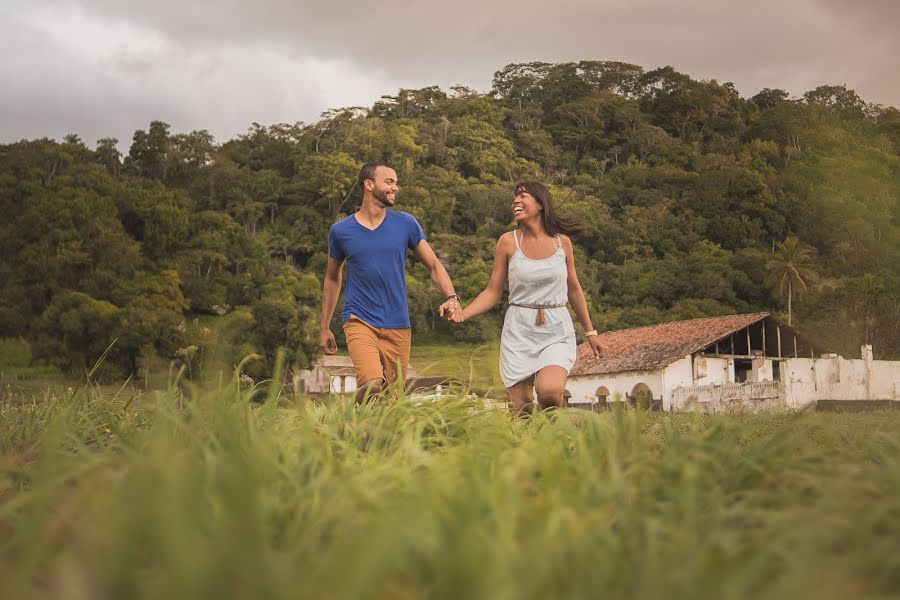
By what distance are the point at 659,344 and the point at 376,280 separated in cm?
4398

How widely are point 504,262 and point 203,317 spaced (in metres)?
80.4

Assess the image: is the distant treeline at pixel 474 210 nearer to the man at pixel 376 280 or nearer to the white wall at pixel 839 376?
the white wall at pixel 839 376

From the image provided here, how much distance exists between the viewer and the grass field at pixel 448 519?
4.96ft

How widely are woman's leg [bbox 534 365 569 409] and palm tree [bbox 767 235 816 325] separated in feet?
259

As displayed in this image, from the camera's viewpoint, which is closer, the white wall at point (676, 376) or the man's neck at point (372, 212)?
the man's neck at point (372, 212)

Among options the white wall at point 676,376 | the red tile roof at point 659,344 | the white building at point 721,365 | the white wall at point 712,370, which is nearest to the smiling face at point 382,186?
the white building at point 721,365

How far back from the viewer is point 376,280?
7328mm

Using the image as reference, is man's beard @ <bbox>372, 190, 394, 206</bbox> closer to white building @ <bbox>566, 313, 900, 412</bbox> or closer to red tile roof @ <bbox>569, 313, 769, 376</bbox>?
white building @ <bbox>566, 313, 900, 412</bbox>

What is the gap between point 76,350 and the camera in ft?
207

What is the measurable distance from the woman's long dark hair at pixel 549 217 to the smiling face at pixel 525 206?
0.08ft

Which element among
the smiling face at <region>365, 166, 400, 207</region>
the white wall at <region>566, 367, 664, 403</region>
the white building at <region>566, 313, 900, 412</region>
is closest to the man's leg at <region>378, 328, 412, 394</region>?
the smiling face at <region>365, 166, 400, 207</region>

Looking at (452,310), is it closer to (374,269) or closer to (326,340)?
(374,269)

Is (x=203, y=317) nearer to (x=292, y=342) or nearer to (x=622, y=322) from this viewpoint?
(x=292, y=342)

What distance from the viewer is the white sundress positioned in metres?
7.45
